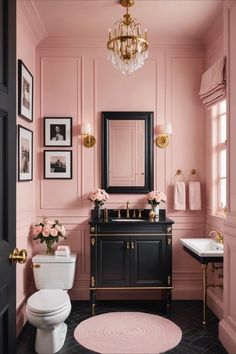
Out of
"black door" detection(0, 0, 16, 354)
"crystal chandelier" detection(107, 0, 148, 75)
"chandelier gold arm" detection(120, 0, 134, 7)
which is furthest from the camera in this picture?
"chandelier gold arm" detection(120, 0, 134, 7)

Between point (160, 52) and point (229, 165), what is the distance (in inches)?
75.3

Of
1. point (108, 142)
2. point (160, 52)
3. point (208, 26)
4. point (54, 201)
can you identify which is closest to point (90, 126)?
point (108, 142)

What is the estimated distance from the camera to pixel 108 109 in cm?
387

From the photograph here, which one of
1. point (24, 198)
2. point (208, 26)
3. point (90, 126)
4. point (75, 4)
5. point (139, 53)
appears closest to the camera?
point (139, 53)

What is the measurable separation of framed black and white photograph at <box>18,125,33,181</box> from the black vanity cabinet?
0.87 meters

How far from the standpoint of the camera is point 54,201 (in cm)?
385

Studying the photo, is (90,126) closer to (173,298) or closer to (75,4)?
(75,4)

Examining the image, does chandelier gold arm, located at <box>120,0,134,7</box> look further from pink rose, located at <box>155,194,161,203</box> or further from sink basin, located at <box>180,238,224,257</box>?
sink basin, located at <box>180,238,224,257</box>

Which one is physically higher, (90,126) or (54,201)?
(90,126)

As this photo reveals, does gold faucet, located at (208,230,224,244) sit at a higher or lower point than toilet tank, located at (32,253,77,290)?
higher

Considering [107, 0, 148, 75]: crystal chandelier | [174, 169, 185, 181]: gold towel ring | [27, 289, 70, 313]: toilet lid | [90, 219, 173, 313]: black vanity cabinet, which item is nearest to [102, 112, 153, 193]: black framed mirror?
[174, 169, 185, 181]: gold towel ring

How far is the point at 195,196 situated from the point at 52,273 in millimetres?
1823

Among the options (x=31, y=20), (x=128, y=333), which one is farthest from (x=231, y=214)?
(x=31, y=20)

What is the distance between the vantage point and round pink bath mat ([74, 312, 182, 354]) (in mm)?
2670
